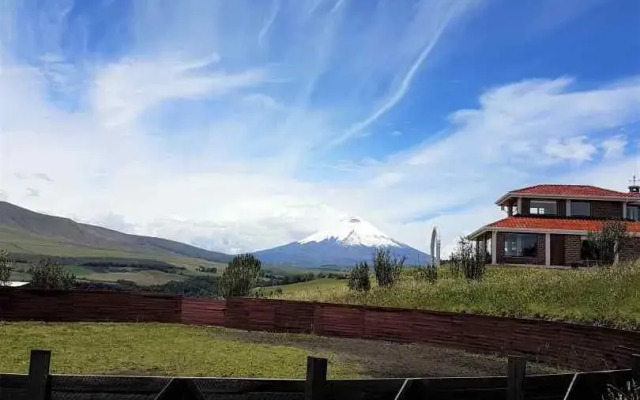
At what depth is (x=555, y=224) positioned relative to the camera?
45.5 m

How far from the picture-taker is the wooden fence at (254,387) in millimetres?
6148

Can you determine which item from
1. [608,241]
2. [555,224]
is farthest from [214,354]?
[555,224]

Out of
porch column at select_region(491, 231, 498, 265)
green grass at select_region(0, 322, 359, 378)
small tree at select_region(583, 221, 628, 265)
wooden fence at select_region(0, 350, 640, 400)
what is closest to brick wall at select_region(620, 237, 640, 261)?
small tree at select_region(583, 221, 628, 265)

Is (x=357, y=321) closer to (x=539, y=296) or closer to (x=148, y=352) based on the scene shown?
(x=539, y=296)

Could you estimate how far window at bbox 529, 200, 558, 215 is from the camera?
49.8 meters

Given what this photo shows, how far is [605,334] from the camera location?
17.4 m

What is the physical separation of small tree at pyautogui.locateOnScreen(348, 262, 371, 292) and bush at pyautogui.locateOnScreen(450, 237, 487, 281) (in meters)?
5.03

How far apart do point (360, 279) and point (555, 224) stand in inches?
591

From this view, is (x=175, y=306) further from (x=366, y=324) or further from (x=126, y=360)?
(x=126, y=360)

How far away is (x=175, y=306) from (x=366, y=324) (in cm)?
932

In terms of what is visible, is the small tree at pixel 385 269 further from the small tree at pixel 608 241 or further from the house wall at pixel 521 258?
the small tree at pixel 608 241

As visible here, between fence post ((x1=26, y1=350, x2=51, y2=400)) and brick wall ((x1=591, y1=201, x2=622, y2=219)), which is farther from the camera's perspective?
brick wall ((x1=591, y1=201, x2=622, y2=219))

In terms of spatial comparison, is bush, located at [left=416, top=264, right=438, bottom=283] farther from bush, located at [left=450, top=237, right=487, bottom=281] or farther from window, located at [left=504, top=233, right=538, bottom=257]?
window, located at [left=504, top=233, right=538, bottom=257]

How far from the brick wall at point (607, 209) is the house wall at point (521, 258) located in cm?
724
